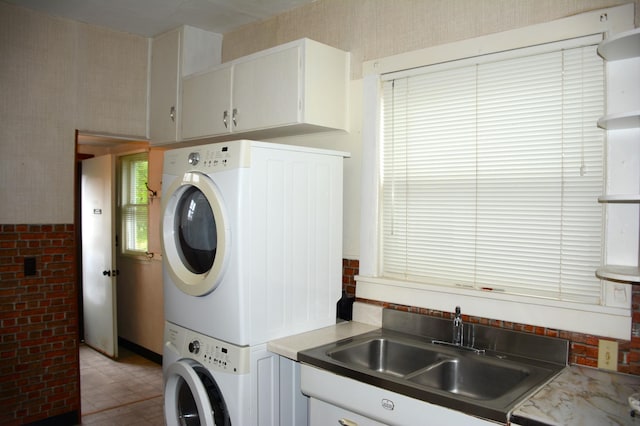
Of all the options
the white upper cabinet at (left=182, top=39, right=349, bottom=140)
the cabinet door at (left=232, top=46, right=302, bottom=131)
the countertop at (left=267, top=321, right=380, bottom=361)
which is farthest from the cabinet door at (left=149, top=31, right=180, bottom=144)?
the countertop at (left=267, top=321, right=380, bottom=361)

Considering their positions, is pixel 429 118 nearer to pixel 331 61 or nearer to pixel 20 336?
pixel 331 61

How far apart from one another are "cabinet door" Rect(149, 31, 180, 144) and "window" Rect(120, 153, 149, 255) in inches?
50.8

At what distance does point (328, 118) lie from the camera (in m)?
2.75

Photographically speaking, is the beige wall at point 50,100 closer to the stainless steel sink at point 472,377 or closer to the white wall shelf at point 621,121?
the stainless steel sink at point 472,377

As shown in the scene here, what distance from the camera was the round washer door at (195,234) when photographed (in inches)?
89.7

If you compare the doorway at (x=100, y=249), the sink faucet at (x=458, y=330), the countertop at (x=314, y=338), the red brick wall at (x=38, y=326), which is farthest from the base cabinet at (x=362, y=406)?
the doorway at (x=100, y=249)

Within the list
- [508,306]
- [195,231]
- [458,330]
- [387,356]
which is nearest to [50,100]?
[195,231]

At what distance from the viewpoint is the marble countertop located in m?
1.52

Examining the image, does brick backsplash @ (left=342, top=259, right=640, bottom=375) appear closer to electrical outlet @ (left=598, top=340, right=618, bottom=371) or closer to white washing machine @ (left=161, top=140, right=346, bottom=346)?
electrical outlet @ (left=598, top=340, right=618, bottom=371)

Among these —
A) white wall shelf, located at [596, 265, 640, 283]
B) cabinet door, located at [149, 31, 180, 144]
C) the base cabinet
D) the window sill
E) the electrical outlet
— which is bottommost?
the base cabinet

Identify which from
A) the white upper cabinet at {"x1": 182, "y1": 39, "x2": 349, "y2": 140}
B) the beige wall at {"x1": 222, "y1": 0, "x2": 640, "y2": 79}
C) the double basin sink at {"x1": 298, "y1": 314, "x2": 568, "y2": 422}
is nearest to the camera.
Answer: the double basin sink at {"x1": 298, "y1": 314, "x2": 568, "y2": 422}

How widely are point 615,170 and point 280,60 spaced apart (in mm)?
1731

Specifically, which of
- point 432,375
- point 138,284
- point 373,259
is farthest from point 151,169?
point 432,375

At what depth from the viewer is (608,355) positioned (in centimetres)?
195
